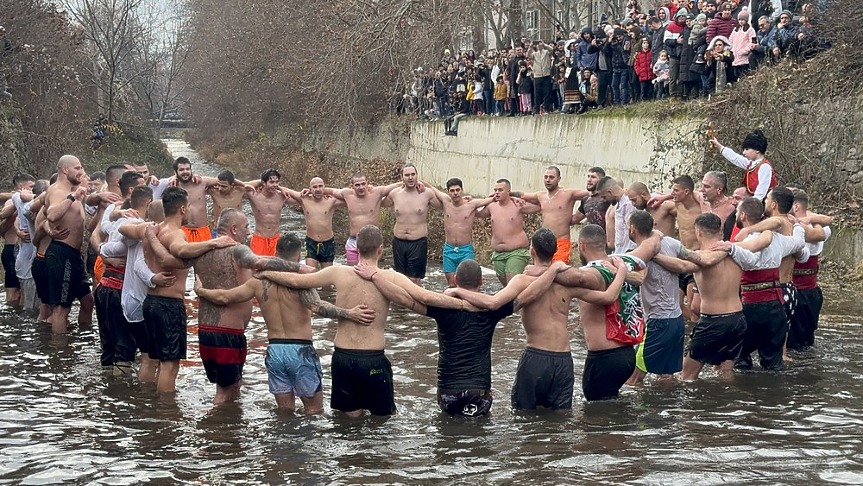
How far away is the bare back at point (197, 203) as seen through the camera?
1260cm

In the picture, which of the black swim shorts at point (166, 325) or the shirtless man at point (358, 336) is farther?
the black swim shorts at point (166, 325)

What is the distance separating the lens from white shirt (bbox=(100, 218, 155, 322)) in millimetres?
8898

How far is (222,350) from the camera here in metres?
8.07

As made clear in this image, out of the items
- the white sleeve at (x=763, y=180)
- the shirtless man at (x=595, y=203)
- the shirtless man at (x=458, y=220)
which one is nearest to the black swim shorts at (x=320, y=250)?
the shirtless man at (x=458, y=220)

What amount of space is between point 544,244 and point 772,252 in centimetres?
265

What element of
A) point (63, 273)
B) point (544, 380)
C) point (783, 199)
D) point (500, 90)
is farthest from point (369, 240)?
point (500, 90)

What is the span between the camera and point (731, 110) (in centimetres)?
1520

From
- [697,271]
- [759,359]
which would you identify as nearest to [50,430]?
[697,271]

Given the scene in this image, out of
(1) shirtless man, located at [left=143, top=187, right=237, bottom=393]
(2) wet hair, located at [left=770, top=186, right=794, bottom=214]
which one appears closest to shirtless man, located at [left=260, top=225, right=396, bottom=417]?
(1) shirtless man, located at [left=143, top=187, right=237, bottom=393]

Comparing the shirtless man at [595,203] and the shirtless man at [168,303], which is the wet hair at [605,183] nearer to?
the shirtless man at [595,203]

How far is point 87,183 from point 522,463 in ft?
22.5

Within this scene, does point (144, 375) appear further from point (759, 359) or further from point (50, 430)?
point (759, 359)

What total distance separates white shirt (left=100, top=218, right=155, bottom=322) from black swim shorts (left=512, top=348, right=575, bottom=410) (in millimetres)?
3561

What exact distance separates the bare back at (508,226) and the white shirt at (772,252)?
4.10m
